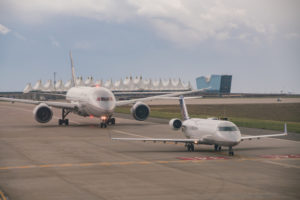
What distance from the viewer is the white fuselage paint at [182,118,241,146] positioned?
117 feet

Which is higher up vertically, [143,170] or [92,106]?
[92,106]

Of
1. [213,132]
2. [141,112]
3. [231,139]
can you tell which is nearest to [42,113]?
[141,112]

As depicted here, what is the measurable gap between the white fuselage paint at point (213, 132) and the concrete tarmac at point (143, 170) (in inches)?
49.0

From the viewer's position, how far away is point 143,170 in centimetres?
3016

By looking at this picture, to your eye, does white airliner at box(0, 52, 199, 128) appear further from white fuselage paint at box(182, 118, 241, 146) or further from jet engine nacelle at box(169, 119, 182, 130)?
white fuselage paint at box(182, 118, 241, 146)

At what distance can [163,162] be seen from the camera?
33.6 metres

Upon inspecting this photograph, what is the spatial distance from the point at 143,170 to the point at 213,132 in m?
8.49

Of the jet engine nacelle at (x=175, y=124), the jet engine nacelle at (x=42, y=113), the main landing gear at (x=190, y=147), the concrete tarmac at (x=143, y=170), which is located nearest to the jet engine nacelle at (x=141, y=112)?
the jet engine nacelle at (x=42, y=113)

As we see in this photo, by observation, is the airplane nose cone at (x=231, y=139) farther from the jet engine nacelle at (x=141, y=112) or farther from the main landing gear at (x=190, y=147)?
the jet engine nacelle at (x=141, y=112)

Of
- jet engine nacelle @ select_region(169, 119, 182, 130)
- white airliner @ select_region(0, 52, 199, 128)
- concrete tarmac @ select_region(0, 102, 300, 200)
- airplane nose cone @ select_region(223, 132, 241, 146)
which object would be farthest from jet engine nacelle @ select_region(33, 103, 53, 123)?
airplane nose cone @ select_region(223, 132, 241, 146)

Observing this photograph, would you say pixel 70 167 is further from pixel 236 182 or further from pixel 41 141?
pixel 41 141

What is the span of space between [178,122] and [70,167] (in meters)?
13.8

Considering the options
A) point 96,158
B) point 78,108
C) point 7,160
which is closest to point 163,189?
point 96,158

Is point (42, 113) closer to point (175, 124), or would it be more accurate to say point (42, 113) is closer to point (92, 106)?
point (92, 106)
